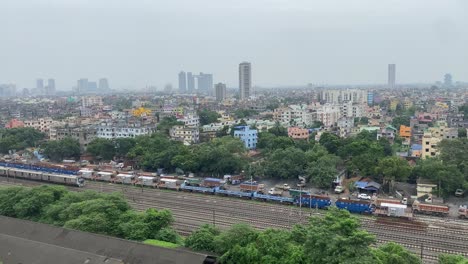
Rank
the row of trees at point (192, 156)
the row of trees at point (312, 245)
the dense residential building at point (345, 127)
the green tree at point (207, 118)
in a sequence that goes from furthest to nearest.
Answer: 1. the green tree at point (207, 118)
2. the dense residential building at point (345, 127)
3. the row of trees at point (192, 156)
4. the row of trees at point (312, 245)

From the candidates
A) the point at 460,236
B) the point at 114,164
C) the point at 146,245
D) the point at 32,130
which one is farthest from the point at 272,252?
the point at 32,130

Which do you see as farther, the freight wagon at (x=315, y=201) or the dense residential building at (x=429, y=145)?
the dense residential building at (x=429, y=145)

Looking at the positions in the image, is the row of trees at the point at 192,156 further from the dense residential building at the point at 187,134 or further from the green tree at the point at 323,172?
the dense residential building at the point at 187,134

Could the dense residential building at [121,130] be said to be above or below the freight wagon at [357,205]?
above

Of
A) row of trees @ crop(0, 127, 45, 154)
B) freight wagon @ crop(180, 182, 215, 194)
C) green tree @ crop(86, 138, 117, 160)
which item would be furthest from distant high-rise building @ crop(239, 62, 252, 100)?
freight wagon @ crop(180, 182, 215, 194)

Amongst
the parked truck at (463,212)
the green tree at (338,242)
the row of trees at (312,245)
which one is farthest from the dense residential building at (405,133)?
the green tree at (338,242)

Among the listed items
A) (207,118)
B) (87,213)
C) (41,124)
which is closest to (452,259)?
(87,213)

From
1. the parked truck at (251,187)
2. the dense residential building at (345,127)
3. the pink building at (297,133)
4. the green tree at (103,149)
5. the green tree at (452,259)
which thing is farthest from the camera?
the dense residential building at (345,127)
